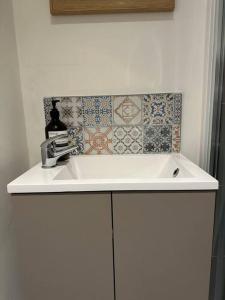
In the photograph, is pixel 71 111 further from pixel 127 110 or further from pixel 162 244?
pixel 162 244

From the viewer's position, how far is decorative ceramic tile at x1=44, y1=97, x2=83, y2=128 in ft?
3.36

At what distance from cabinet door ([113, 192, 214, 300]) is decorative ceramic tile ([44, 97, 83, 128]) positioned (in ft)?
1.57

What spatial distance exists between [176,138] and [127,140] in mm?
211

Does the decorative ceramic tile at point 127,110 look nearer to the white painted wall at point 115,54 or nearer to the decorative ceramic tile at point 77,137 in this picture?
the white painted wall at point 115,54

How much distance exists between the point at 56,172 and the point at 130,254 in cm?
34

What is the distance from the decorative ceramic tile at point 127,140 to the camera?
1.04m

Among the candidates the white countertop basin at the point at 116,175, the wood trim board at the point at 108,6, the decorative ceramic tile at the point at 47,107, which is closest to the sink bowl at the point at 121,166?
the white countertop basin at the point at 116,175

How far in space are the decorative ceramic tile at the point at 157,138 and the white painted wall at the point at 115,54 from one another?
0.07 m

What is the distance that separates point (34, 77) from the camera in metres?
1.02

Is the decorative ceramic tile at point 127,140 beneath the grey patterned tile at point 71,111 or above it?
beneath

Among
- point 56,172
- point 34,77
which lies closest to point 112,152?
point 56,172

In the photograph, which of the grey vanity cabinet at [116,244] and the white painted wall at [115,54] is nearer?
the grey vanity cabinet at [116,244]

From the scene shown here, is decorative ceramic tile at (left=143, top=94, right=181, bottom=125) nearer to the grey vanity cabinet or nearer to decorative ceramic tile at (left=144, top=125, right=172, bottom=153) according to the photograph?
decorative ceramic tile at (left=144, top=125, right=172, bottom=153)

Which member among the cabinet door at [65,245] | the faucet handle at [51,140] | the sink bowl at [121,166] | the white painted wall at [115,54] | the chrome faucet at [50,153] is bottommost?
the cabinet door at [65,245]
